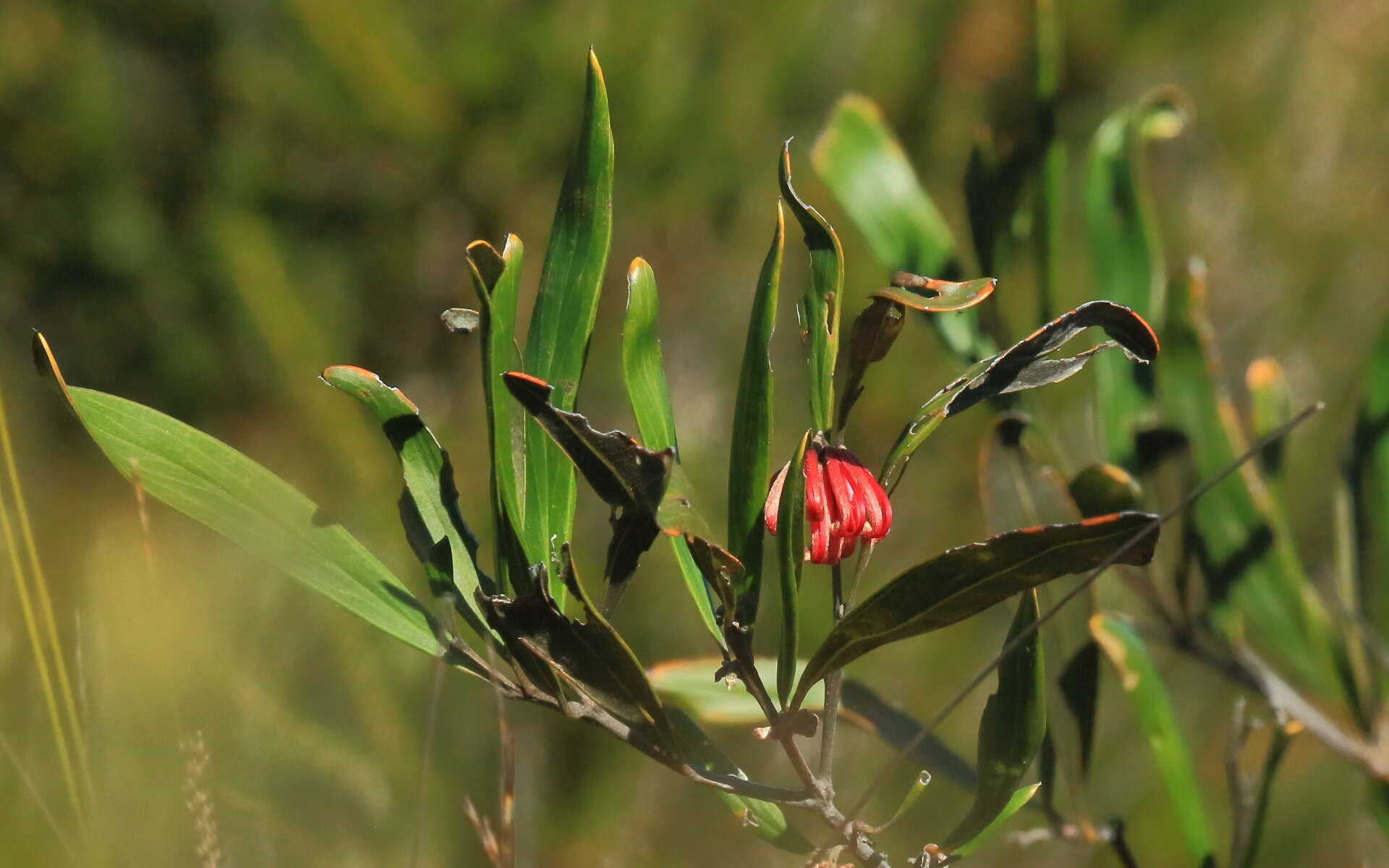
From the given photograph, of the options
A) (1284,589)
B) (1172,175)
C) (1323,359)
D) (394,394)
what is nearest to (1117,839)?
(1284,589)

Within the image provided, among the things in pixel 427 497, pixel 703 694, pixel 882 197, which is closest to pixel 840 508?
pixel 427 497

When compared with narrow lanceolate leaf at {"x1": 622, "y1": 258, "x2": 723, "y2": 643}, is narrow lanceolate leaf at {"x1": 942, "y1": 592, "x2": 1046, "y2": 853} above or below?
below

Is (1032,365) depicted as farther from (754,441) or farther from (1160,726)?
(1160,726)

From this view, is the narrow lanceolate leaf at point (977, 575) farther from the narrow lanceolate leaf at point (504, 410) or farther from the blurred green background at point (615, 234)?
the blurred green background at point (615, 234)

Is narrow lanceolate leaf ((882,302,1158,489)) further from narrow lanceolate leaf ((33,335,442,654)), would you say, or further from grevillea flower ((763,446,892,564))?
narrow lanceolate leaf ((33,335,442,654))

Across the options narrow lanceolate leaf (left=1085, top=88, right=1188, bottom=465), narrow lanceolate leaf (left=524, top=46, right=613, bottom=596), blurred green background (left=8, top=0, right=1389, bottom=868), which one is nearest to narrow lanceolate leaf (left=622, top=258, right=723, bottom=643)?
narrow lanceolate leaf (left=524, top=46, right=613, bottom=596)

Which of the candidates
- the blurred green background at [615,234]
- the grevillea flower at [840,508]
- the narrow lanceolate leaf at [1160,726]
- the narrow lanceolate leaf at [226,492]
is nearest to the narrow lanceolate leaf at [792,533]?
the grevillea flower at [840,508]

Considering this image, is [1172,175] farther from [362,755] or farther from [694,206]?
[362,755]
